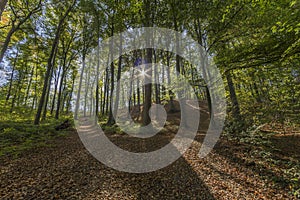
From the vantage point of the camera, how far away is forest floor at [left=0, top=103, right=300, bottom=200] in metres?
3.25

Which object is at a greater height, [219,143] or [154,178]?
[219,143]

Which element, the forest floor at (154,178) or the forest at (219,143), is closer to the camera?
the forest floor at (154,178)

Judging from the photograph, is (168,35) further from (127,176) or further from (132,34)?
(127,176)

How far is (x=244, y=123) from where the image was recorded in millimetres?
6008

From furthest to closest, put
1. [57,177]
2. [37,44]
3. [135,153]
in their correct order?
[37,44] < [135,153] < [57,177]

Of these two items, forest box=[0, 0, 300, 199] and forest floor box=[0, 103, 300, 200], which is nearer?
forest floor box=[0, 103, 300, 200]

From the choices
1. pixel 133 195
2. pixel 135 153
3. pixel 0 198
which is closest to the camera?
pixel 0 198

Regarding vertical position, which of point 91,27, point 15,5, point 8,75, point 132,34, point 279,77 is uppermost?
point 91,27

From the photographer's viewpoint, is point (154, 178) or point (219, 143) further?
point (219, 143)

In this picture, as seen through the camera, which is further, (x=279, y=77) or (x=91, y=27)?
(x=91, y=27)

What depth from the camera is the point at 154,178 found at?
3.93 meters

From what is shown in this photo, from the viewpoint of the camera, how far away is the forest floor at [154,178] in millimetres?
3249

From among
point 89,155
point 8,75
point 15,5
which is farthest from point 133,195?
point 8,75

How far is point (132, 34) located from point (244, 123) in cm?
1229
